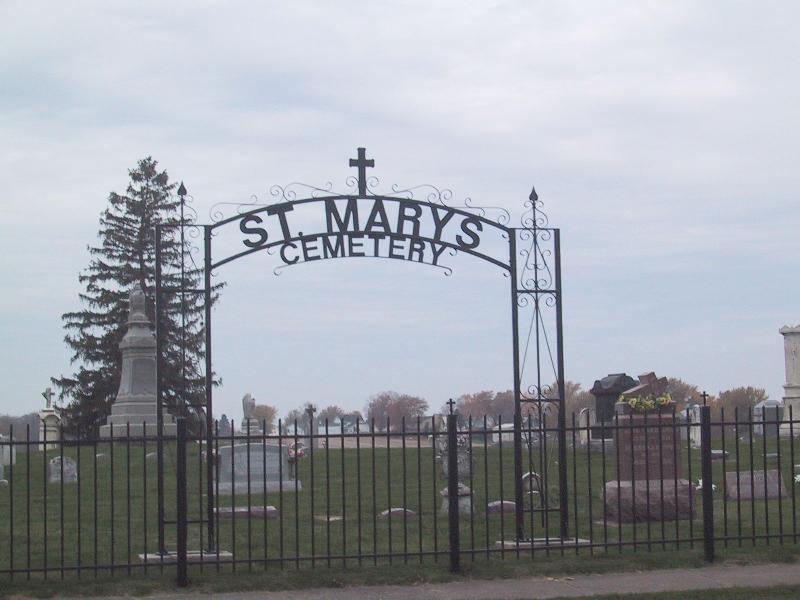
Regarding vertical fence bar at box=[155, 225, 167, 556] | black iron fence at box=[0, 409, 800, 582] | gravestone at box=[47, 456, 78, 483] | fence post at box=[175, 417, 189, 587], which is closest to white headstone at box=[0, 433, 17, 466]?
black iron fence at box=[0, 409, 800, 582]

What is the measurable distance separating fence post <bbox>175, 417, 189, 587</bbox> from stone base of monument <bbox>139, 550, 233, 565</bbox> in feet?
1.18

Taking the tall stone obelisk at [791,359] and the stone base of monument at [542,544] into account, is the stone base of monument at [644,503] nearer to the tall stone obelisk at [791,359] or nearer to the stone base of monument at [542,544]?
the stone base of monument at [542,544]

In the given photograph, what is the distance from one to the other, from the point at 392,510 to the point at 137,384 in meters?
24.5

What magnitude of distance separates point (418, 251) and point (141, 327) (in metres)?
29.6

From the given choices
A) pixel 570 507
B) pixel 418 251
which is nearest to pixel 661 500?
pixel 570 507

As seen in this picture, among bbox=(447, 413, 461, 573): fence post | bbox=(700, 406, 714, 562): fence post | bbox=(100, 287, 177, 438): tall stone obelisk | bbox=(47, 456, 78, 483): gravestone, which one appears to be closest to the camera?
bbox=(447, 413, 461, 573): fence post

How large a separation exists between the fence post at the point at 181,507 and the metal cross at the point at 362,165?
11.8ft

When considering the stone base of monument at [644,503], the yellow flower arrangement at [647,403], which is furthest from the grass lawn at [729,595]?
the yellow flower arrangement at [647,403]

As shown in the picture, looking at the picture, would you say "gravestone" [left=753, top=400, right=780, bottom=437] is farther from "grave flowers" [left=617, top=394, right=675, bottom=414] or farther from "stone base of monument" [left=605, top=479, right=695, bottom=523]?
"stone base of monument" [left=605, top=479, right=695, bottom=523]

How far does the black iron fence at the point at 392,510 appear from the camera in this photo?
1087 cm

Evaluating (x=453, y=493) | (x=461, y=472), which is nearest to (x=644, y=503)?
(x=453, y=493)

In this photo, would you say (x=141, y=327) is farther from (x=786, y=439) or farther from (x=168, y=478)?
(x=786, y=439)

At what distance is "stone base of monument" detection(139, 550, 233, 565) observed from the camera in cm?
1084

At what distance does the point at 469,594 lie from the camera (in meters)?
9.97
